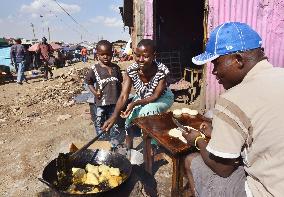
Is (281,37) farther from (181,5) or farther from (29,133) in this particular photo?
(181,5)

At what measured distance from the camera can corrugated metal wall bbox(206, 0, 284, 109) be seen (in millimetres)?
5293

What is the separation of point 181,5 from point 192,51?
2.01 metres

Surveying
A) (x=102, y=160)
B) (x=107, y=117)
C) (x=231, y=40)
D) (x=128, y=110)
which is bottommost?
(x=102, y=160)

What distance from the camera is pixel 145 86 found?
177 inches

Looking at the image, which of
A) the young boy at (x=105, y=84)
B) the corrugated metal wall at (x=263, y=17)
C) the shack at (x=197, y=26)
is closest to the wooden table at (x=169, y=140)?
the young boy at (x=105, y=84)

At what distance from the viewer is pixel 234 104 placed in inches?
73.2

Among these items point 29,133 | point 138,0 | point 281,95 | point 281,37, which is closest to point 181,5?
point 138,0

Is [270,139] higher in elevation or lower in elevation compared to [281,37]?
lower

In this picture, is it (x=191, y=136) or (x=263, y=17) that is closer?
(x=191, y=136)

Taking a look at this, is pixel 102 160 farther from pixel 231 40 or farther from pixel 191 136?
pixel 231 40

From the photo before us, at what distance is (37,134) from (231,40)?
576 centimetres

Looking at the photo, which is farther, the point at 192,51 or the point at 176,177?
the point at 192,51

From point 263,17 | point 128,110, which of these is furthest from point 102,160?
point 263,17

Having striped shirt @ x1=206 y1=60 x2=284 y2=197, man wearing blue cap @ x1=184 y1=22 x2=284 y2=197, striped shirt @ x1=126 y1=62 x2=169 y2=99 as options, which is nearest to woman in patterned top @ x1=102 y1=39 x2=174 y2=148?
striped shirt @ x1=126 y1=62 x2=169 y2=99
